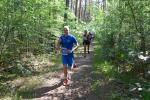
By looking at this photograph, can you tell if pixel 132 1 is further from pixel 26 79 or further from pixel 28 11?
pixel 26 79

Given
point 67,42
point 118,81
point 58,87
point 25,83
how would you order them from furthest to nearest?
point 118,81 → point 25,83 → point 58,87 → point 67,42

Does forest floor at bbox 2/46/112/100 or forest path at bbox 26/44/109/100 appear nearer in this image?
forest path at bbox 26/44/109/100

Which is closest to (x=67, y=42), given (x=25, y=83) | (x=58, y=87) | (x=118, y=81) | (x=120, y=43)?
(x=58, y=87)

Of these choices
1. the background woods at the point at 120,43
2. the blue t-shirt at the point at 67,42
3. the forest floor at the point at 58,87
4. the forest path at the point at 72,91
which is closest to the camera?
the forest path at the point at 72,91

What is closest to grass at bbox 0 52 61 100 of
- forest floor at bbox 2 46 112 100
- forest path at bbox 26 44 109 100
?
forest floor at bbox 2 46 112 100

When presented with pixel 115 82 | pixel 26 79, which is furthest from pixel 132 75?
pixel 26 79

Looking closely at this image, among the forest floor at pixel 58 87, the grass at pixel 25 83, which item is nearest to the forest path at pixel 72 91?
the forest floor at pixel 58 87

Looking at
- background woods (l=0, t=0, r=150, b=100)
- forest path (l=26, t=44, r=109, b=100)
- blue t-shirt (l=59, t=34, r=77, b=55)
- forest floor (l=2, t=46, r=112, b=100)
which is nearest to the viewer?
forest path (l=26, t=44, r=109, b=100)

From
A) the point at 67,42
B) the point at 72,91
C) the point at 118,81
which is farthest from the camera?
the point at 118,81

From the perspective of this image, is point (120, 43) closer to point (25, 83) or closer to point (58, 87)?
point (58, 87)

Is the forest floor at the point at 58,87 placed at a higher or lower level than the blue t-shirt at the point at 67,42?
lower

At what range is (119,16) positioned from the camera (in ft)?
54.6

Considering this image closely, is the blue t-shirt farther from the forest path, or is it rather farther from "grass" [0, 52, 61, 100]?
"grass" [0, 52, 61, 100]

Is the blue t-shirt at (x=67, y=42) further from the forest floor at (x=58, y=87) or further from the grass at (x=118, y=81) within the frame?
the grass at (x=118, y=81)
